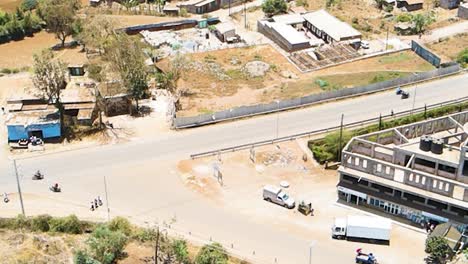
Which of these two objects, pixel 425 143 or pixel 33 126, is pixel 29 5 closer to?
pixel 33 126

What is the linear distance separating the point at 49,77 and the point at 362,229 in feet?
121

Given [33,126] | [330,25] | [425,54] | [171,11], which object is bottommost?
[33,126]

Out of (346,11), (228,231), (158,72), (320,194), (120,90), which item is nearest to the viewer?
(228,231)

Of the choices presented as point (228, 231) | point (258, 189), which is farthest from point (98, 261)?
point (258, 189)

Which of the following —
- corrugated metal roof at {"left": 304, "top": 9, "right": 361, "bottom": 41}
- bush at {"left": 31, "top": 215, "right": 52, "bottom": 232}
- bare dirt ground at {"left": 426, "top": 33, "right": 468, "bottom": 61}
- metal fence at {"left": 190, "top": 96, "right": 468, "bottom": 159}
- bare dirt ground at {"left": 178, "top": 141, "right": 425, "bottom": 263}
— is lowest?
bare dirt ground at {"left": 178, "top": 141, "right": 425, "bottom": 263}

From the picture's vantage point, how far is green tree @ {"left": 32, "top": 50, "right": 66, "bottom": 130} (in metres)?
74.8

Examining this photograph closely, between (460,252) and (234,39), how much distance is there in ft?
169

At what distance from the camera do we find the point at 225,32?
3957 inches

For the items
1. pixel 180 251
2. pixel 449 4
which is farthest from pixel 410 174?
pixel 449 4

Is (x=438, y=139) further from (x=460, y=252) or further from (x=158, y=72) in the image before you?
(x=158, y=72)

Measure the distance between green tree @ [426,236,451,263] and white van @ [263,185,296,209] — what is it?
511 inches

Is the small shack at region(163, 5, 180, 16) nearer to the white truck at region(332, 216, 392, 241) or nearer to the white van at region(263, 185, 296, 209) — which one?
the white van at region(263, 185, 296, 209)

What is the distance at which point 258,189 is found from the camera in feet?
219

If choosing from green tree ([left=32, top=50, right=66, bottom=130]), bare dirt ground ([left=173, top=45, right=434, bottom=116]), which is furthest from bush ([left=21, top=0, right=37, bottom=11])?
green tree ([left=32, top=50, right=66, bottom=130])
